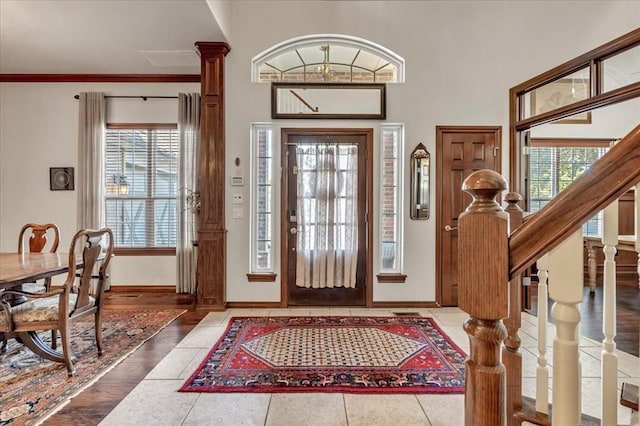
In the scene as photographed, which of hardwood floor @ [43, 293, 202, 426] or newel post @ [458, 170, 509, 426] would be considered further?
hardwood floor @ [43, 293, 202, 426]

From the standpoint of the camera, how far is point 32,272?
88.7 inches


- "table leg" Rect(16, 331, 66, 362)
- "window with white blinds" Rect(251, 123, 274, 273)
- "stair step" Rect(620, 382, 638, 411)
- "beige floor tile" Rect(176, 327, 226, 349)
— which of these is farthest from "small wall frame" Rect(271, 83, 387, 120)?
"stair step" Rect(620, 382, 638, 411)

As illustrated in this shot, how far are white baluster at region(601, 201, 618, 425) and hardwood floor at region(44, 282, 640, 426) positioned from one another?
2390 mm

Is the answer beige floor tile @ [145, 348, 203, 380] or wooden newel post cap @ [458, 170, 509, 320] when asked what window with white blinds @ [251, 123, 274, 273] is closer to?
beige floor tile @ [145, 348, 203, 380]

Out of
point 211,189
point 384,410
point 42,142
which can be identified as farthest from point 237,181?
point 42,142

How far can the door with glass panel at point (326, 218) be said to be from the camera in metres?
4.02

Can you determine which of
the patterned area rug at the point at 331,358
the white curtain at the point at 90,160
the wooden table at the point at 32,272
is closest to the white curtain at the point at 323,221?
the patterned area rug at the point at 331,358

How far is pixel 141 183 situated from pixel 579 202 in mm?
5250

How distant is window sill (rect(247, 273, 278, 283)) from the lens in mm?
3949

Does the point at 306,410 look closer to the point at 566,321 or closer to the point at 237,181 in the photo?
the point at 566,321

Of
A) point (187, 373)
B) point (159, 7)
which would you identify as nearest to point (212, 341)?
point (187, 373)

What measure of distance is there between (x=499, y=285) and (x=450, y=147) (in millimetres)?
3698

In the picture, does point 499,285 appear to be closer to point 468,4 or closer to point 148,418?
point 148,418

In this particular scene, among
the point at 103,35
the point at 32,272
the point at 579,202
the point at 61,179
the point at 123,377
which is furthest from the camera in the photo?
the point at 61,179
